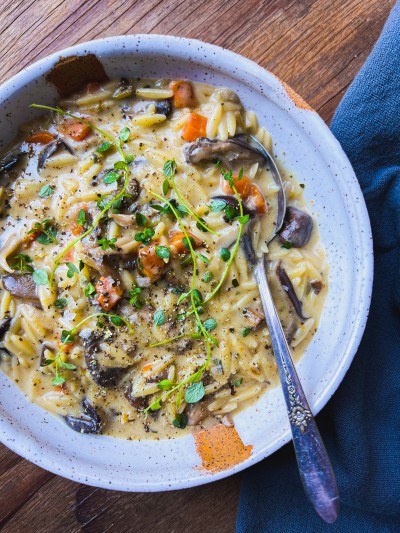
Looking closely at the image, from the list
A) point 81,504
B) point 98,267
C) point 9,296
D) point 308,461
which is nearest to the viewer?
point 308,461

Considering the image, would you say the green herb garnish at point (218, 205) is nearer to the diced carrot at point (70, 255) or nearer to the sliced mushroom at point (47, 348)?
the diced carrot at point (70, 255)

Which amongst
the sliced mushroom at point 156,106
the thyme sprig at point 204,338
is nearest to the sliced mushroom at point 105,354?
the thyme sprig at point 204,338

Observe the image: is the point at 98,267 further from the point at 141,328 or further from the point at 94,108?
the point at 94,108

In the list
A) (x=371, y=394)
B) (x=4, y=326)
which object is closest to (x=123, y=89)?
(x=4, y=326)

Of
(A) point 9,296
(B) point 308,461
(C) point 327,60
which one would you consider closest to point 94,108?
(A) point 9,296

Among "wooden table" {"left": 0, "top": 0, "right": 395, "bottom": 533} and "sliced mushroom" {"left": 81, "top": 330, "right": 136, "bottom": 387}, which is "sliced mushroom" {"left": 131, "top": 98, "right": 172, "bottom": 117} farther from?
"sliced mushroom" {"left": 81, "top": 330, "right": 136, "bottom": 387}

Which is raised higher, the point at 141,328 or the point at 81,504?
the point at 141,328
